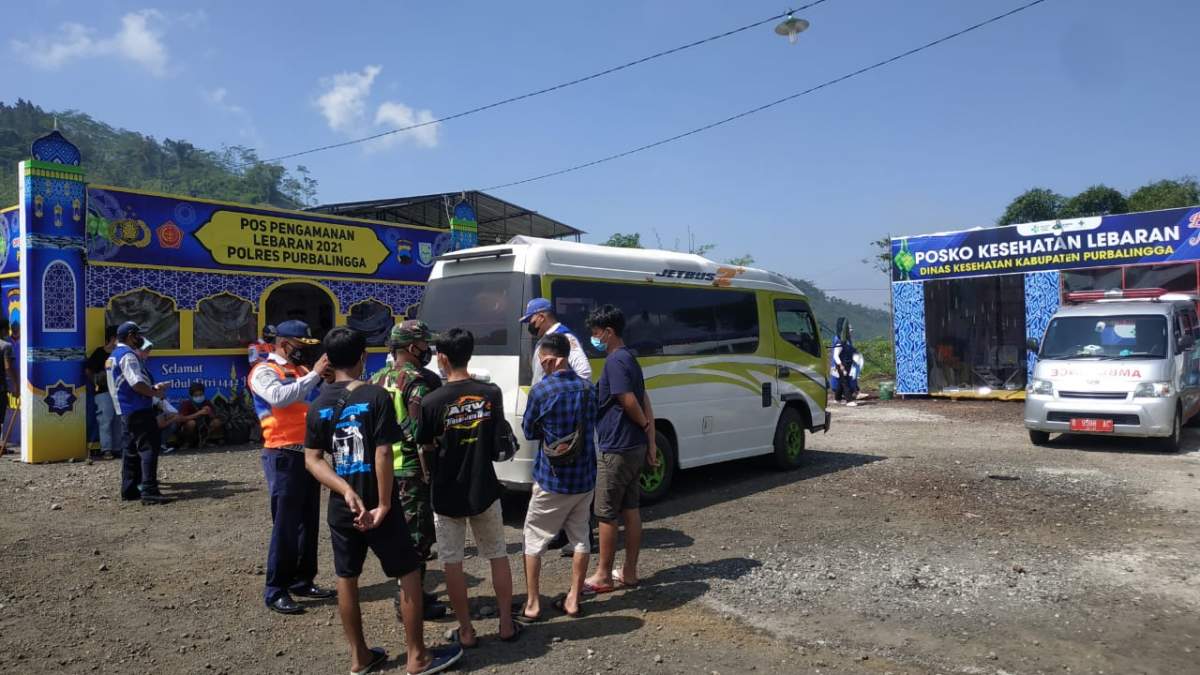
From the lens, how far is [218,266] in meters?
12.8

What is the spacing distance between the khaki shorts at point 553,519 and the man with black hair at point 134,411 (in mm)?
4749

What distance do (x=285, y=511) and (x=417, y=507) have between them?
93 centimetres

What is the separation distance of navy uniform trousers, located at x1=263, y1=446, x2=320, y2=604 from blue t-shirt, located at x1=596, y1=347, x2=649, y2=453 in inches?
73.9

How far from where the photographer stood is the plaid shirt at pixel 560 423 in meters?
4.70

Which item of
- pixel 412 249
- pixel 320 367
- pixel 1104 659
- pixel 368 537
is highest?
pixel 412 249

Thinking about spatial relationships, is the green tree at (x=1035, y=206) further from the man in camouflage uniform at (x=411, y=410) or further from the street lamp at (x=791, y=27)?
the man in camouflage uniform at (x=411, y=410)

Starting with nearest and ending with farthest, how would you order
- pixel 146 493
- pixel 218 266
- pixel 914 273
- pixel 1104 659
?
1. pixel 1104 659
2. pixel 146 493
3. pixel 218 266
4. pixel 914 273

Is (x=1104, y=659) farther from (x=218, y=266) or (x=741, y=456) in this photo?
(x=218, y=266)

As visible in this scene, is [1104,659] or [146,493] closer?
[1104,659]

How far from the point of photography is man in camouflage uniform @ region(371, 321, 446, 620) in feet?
15.4

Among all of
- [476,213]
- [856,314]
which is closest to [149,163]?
[476,213]

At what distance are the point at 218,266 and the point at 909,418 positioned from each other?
12.3 m

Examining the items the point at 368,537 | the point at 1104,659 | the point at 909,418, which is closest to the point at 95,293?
the point at 368,537

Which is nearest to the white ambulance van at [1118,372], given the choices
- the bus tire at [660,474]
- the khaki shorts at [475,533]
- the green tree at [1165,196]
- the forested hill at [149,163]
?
the bus tire at [660,474]
